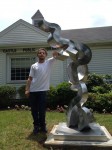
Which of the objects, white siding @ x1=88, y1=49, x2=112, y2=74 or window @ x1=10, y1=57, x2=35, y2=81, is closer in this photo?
white siding @ x1=88, y1=49, x2=112, y2=74

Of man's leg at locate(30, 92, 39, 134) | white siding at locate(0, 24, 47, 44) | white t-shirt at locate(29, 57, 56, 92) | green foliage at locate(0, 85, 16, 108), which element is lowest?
green foliage at locate(0, 85, 16, 108)

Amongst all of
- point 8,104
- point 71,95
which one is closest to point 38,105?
point 71,95

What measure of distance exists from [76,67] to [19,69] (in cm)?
1251

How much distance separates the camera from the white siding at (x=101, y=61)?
18906 mm

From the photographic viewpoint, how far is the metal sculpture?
22.0 feet

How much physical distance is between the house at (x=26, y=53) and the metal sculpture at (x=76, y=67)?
11.7 m

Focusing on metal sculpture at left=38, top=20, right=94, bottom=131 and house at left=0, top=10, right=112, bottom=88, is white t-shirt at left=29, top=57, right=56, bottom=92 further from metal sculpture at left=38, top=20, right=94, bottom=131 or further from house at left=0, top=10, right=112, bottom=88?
house at left=0, top=10, right=112, bottom=88

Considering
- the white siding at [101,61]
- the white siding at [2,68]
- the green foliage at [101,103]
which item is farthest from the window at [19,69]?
→ the green foliage at [101,103]

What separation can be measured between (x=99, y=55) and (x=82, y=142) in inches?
516

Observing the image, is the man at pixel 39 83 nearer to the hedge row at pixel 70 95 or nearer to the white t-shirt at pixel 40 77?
the white t-shirt at pixel 40 77

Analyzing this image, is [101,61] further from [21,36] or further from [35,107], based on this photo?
[35,107]

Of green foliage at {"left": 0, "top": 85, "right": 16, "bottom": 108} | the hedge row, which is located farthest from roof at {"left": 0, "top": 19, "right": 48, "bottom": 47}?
green foliage at {"left": 0, "top": 85, "right": 16, "bottom": 108}

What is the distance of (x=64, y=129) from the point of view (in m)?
6.82

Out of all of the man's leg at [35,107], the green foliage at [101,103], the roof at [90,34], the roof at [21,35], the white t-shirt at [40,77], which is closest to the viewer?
the white t-shirt at [40,77]
